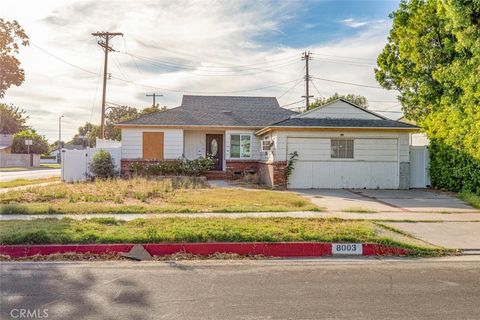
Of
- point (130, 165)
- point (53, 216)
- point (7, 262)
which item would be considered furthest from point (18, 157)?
point (7, 262)

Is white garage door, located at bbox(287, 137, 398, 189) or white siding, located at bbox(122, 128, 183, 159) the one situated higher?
white siding, located at bbox(122, 128, 183, 159)

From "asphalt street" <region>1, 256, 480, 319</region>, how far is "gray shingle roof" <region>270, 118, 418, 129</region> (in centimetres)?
1144

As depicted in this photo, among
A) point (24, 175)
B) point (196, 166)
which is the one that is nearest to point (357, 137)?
point (196, 166)

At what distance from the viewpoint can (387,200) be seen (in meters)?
14.5

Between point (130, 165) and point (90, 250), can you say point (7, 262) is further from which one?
point (130, 165)

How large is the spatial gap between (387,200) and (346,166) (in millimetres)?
4094

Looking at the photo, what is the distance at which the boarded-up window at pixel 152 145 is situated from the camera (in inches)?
886

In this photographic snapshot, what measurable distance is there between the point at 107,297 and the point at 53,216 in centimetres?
Result: 589

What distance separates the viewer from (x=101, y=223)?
9133 millimetres

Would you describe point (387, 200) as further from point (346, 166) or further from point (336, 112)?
point (336, 112)

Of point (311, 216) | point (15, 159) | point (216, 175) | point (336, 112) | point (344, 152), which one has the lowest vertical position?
point (311, 216)

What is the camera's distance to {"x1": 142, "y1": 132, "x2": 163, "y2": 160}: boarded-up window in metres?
22.5

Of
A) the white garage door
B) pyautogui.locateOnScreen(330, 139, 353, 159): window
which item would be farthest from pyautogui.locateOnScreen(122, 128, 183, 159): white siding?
pyautogui.locateOnScreen(330, 139, 353, 159): window

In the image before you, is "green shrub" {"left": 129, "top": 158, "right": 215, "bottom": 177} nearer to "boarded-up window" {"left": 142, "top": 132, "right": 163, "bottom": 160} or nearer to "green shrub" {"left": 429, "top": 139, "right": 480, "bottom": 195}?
"boarded-up window" {"left": 142, "top": 132, "right": 163, "bottom": 160}
